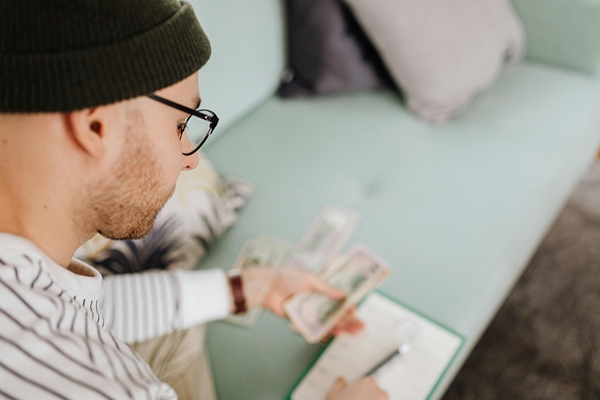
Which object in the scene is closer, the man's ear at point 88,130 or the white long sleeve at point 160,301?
the man's ear at point 88,130

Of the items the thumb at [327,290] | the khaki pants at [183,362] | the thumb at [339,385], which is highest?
the thumb at [327,290]

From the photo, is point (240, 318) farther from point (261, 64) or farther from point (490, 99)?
point (490, 99)

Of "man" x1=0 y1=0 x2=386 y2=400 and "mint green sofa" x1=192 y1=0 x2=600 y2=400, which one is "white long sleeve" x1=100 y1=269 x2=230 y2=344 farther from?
"man" x1=0 y1=0 x2=386 y2=400

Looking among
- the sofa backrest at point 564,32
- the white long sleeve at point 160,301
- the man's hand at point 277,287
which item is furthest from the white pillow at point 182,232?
the sofa backrest at point 564,32

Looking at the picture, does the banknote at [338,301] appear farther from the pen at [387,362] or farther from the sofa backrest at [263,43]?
the sofa backrest at [263,43]

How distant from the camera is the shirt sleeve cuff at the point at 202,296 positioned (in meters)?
1.03

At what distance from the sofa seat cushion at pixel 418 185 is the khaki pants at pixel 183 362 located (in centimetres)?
6

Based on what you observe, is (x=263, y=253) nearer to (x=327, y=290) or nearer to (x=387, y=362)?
(x=327, y=290)

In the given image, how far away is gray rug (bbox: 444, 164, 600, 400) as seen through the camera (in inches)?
52.8

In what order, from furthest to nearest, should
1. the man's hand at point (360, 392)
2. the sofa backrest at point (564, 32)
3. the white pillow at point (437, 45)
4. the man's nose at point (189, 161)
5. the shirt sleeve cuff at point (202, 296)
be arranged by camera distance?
the sofa backrest at point (564, 32) → the white pillow at point (437, 45) → the shirt sleeve cuff at point (202, 296) → the man's hand at point (360, 392) → the man's nose at point (189, 161)

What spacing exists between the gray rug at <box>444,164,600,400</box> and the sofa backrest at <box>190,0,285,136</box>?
110 centimetres

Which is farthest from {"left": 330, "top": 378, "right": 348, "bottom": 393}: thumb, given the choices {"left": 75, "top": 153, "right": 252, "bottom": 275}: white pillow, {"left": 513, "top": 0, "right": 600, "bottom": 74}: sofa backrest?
{"left": 513, "top": 0, "right": 600, "bottom": 74}: sofa backrest

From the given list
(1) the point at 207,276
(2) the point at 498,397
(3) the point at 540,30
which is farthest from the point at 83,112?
(3) the point at 540,30

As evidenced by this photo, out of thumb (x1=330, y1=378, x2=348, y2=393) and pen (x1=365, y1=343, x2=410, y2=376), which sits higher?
pen (x1=365, y1=343, x2=410, y2=376)
